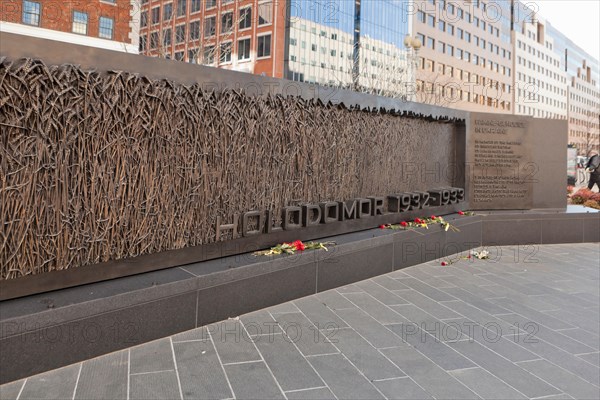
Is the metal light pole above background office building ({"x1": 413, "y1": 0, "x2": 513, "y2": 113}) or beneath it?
beneath

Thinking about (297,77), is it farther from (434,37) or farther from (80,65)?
(80,65)

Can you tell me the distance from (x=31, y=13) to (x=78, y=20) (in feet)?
11.0

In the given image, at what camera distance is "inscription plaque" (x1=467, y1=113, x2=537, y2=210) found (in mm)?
11797

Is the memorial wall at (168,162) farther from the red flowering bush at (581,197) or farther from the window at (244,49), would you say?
the window at (244,49)

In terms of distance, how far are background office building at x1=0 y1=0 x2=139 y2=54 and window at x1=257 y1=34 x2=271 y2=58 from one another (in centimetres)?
1946

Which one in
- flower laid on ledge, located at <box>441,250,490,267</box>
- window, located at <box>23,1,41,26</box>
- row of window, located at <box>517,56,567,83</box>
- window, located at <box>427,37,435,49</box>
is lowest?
flower laid on ledge, located at <box>441,250,490,267</box>

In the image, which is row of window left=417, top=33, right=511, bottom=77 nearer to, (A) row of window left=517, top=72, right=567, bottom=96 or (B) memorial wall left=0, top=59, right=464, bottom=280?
(A) row of window left=517, top=72, right=567, bottom=96

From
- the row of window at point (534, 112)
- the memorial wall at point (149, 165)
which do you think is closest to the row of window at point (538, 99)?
the row of window at point (534, 112)

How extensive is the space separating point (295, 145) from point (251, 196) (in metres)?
1.18

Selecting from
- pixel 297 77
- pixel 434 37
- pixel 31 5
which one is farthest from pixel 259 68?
pixel 434 37

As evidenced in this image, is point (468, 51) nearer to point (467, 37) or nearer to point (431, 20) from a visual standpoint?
point (467, 37)

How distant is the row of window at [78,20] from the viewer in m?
30.7

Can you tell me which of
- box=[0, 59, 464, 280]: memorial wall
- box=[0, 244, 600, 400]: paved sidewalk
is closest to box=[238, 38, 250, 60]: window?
box=[0, 59, 464, 280]: memorial wall

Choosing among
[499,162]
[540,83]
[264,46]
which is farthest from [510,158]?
[540,83]
